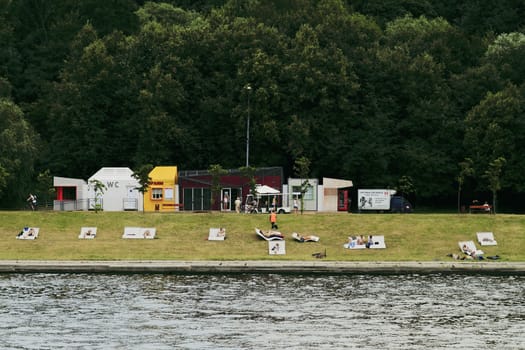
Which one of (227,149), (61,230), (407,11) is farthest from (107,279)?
(407,11)

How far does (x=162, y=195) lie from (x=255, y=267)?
3312cm

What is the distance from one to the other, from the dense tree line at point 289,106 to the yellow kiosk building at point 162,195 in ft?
42.2

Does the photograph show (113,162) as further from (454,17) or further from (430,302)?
(430,302)

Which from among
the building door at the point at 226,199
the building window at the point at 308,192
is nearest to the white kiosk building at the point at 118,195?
the building door at the point at 226,199

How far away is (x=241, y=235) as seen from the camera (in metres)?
83.6

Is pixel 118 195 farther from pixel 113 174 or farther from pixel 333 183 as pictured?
pixel 333 183

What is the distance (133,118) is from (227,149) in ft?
32.2

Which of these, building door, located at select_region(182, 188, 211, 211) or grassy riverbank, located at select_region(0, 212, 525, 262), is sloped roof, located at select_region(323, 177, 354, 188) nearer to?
building door, located at select_region(182, 188, 211, 211)

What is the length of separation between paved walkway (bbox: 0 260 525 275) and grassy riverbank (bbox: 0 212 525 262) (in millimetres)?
2840

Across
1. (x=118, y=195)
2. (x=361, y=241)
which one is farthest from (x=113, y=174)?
(x=361, y=241)

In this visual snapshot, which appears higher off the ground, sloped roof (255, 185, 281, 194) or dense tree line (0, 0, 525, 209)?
dense tree line (0, 0, 525, 209)

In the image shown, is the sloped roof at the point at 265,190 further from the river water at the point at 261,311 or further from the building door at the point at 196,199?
the river water at the point at 261,311

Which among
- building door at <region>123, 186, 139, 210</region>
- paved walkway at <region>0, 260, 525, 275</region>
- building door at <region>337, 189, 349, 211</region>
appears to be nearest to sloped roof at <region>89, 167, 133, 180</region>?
building door at <region>123, 186, 139, 210</region>

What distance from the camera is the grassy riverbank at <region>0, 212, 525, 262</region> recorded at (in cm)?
7806
